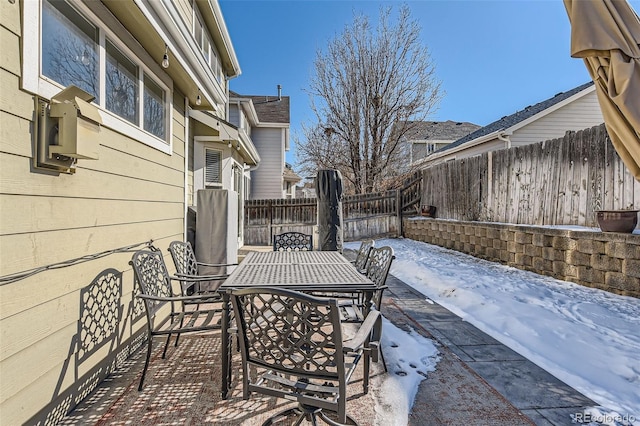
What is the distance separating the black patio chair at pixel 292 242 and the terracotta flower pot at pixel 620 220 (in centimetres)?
376

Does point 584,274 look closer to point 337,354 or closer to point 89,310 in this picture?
point 337,354

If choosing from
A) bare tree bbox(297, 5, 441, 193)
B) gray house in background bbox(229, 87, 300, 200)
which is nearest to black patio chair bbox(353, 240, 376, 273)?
bare tree bbox(297, 5, 441, 193)

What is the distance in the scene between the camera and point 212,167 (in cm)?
608

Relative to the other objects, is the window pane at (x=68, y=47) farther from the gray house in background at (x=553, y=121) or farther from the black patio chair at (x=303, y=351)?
the gray house in background at (x=553, y=121)

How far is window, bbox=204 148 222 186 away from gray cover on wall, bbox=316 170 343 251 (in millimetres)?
2043

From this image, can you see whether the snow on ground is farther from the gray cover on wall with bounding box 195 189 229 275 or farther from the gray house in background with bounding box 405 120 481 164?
the gray house in background with bounding box 405 120 481 164


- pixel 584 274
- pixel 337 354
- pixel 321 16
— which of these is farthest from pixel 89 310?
pixel 321 16

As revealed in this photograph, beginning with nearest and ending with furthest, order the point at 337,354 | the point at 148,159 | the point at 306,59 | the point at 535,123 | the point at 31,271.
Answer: the point at 337,354, the point at 31,271, the point at 148,159, the point at 535,123, the point at 306,59

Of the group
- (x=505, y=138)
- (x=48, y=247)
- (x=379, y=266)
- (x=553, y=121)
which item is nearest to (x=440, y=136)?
(x=553, y=121)

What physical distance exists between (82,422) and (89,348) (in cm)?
46

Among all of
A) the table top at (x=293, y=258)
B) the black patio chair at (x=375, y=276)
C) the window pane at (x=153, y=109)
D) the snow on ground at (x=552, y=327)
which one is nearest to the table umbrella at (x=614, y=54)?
the snow on ground at (x=552, y=327)

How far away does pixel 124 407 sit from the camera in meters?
2.10

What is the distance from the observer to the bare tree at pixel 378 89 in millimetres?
11805

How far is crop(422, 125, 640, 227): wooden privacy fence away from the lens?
4.32 m
